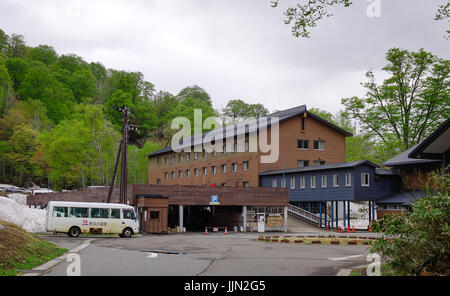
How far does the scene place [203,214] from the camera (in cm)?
5431

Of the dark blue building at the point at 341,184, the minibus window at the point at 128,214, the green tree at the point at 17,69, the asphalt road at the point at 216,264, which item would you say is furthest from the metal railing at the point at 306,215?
the green tree at the point at 17,69

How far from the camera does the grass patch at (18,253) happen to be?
48.7 feet

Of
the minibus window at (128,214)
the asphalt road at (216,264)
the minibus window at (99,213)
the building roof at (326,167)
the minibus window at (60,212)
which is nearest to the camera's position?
the asphalt road at (216,264)

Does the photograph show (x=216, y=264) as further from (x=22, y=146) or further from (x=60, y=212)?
(x=22, y=146)

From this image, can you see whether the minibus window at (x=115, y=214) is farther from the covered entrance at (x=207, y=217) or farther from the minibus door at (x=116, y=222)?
the covered entrance at (x=207, y=217)

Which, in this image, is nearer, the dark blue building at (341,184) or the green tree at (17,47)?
the dark blue building at (341,184)

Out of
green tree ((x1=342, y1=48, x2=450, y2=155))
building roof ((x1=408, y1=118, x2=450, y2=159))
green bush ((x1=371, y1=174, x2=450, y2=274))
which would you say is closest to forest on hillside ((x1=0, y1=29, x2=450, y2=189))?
green tree ((x1=342, y1=48, x2=450, y2=155))

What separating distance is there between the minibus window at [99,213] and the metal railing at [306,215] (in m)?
24.0

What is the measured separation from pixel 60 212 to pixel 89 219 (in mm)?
2050

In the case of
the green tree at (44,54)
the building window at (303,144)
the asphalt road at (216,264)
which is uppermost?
the green tree at (44,54)

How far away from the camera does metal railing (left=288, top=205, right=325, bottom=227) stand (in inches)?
2033

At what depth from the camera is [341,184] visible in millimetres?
48312

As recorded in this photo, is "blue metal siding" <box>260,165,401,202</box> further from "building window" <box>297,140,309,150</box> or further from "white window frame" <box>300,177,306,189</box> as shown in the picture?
"building window" <box>297,140,309,150</box>
